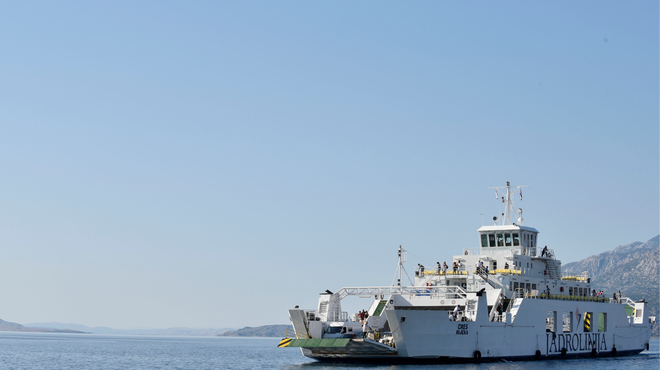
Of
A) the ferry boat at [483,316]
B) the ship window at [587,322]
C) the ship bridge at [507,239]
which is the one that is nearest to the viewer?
the ferry boat at [483,316]

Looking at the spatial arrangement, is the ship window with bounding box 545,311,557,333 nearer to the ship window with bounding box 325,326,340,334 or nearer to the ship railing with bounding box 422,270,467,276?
the ship railing with bounding box 422,270,467,276

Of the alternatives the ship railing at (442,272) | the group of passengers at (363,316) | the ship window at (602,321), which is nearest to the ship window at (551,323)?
the ship window at (602,321)

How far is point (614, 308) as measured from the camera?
178 feet

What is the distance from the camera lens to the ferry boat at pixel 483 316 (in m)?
37.8

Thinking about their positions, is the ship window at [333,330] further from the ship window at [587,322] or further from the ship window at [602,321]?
the ship window at [602,321]

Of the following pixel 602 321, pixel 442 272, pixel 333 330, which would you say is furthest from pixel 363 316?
pixel 602 321

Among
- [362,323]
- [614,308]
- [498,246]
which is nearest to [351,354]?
[362,323]

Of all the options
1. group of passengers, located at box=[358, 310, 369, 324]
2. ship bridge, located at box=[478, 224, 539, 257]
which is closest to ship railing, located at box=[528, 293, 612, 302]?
ship bridge, located at box=[478, 224, 539, 257]

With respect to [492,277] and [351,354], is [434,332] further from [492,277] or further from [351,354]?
[492,277]

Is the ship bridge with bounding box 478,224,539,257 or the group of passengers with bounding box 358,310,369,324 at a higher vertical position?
the ship bridge with bounding box 478,224,539,257

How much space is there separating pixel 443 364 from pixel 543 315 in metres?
10.2

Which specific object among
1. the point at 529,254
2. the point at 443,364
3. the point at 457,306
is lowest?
the point at 443,364

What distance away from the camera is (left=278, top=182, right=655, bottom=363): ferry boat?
37844 millimetres

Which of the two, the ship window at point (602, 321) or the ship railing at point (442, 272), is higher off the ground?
the ship railing at point (442, 272)
